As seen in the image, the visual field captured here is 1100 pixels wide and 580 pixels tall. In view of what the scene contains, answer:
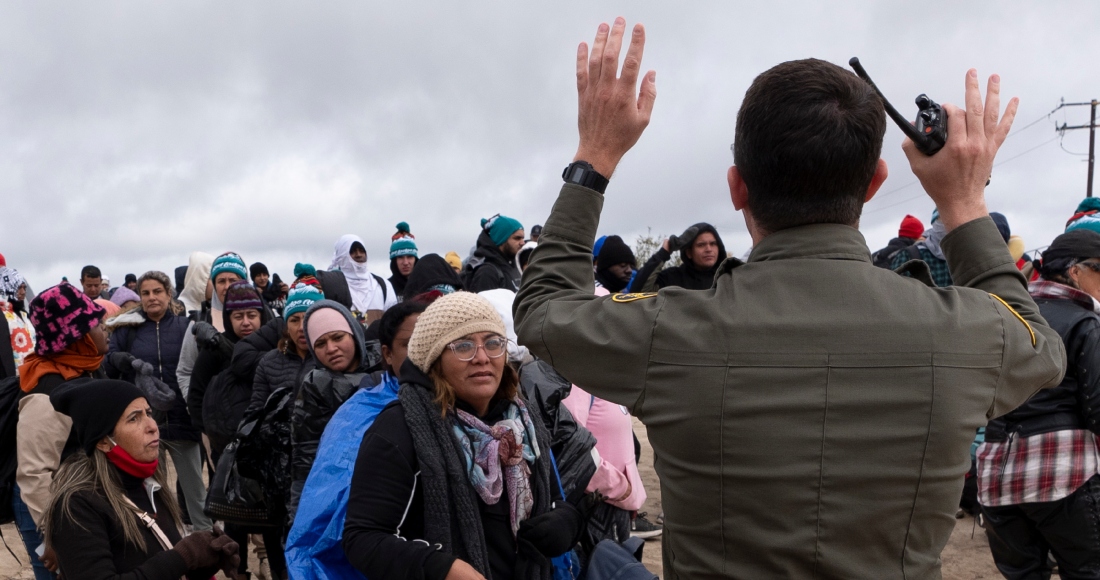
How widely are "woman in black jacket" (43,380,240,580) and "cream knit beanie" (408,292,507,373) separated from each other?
1110 millimetres

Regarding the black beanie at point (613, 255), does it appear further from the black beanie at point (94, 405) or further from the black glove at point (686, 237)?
the black beanie at point (94, 405)

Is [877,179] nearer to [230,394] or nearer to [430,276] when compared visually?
[430,276]

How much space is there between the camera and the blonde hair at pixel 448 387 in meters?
2.78

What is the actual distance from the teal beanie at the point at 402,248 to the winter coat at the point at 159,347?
3.00 m

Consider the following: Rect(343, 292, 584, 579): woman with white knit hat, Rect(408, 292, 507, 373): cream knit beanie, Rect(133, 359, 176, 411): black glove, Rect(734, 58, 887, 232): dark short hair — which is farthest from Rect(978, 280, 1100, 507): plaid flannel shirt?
Rect(133, 359, 176, 411): black glove

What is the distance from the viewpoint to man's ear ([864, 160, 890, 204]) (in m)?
1.44

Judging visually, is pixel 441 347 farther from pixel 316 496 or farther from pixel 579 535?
pixel 579 535

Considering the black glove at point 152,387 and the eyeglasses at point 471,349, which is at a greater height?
the eyeglasses at point 471,349

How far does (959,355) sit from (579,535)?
189 cm

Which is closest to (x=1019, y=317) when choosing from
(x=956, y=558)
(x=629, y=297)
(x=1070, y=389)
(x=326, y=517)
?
(x=629, y=297)

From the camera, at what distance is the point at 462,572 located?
2.46 metres

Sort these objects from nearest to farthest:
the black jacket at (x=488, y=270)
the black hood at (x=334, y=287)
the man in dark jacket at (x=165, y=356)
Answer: the black jacket at (x=488, y=270) → the man in dark jacket at (x=165, y=356) → the black hood at (x=334, y=287)

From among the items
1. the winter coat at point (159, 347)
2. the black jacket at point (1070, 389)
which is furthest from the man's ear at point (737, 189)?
the winter coat at point (159, 347)

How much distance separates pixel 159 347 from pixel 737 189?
6114 millimetres
